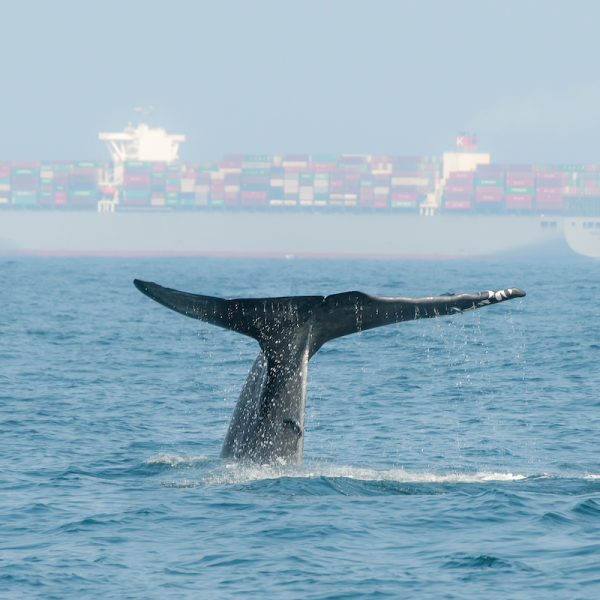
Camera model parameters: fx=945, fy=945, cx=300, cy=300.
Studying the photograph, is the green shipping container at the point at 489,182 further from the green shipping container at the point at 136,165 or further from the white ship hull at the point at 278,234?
the green shipping container at the point at 136,165

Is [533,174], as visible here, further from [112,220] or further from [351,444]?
[351,444]

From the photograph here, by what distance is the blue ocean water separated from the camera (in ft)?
26.1

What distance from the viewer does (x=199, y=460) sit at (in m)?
11.9

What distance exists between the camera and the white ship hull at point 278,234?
11881 centimetres

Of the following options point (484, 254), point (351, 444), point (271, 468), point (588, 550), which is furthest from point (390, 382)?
point (484, 254)

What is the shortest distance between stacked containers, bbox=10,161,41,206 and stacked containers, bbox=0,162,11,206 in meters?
0.66

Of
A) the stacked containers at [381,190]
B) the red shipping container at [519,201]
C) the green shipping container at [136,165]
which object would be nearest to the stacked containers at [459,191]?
the red shipping container at [519,201]

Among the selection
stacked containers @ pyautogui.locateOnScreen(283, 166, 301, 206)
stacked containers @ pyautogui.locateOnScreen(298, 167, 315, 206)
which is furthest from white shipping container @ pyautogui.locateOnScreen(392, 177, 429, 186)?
stacked containers @ pyautogui.locateOnScreen(283, 166, 301, 206)

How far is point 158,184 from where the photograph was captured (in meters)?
126

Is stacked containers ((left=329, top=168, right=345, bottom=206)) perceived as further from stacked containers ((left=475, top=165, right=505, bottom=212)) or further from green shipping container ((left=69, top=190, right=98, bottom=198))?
green shipping container ((left=69, top=190, right=98, bottom=198))

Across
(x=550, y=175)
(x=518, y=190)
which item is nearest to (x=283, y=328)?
(x=518, y=190)

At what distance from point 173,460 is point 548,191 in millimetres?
115246

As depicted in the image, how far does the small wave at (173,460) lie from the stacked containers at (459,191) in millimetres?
113817

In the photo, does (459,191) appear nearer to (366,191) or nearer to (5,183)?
(366,191)
